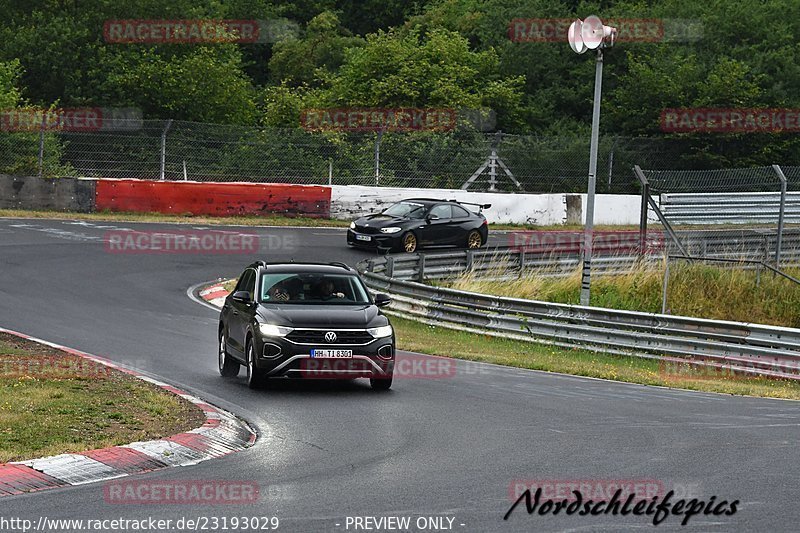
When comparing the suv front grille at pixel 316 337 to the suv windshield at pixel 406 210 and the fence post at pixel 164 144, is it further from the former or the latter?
the fence post at pixel 164 144

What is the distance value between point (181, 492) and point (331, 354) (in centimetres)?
541

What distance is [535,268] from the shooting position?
28344mm

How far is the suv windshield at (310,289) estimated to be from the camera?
599 inches

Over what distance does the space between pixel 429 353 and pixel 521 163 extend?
19.9 metres

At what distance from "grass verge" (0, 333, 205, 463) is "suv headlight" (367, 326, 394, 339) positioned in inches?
96.9

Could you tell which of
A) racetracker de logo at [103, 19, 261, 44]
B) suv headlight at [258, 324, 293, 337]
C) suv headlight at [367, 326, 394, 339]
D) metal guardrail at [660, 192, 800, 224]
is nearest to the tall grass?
metal guardrail at [660, 192, 800, 224]

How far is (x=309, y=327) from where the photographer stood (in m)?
14.4

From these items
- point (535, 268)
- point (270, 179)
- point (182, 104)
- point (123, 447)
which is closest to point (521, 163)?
point (270, 179)

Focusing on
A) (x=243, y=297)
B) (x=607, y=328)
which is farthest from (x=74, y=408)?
(x=607, y=328)

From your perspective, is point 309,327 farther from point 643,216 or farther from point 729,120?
point 729,120

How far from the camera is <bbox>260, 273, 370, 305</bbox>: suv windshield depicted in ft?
50.0

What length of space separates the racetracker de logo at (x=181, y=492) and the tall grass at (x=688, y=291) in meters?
17.0

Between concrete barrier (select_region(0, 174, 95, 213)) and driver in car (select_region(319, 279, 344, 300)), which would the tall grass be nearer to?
driver in car (select_region(319, 279, 344, 300))

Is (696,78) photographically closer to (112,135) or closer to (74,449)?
(112,135)
